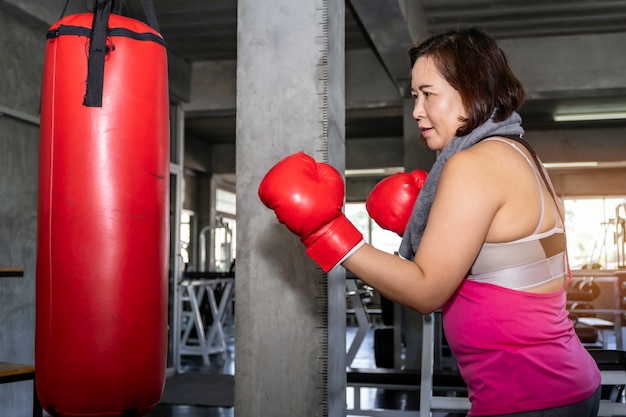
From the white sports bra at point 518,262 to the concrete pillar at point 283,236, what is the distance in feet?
4.19

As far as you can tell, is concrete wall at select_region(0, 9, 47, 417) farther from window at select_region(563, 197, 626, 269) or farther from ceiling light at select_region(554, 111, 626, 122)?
window at select_region(563, 197, 626, 269)

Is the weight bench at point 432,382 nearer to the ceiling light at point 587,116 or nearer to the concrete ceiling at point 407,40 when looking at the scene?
the concrete ceiling at point 407,40

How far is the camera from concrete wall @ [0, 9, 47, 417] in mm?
4078

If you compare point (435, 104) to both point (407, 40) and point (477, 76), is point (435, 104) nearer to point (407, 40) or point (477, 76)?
point (477, 76)

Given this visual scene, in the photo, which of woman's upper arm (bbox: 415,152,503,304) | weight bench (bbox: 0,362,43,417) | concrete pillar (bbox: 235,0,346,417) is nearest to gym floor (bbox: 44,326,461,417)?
weight bench (bbox: 0,362,43,417)

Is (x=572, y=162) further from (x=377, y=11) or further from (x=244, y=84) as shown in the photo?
(x=244, y=84)

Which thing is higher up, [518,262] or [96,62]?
[96,62]

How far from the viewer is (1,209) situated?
4.05m

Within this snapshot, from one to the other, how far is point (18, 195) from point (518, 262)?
3849 mm

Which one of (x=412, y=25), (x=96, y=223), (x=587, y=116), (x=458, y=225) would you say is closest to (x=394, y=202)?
(x=458, y=225)

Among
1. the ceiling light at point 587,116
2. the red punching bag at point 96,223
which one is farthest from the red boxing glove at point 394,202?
the ceiling light at point 587,116

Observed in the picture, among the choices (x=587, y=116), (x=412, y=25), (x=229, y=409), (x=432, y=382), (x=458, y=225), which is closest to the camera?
(x=458, y=225)

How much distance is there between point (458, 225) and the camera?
1050 mm

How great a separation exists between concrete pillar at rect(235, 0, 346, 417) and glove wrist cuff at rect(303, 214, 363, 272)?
121cm
